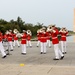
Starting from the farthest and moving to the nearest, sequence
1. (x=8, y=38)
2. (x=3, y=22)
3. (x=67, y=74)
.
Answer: (x=3, y=22) < (x=8, y=38) < (x=67, y=74)

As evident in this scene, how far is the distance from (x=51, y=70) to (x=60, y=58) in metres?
5.03

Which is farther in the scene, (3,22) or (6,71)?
(3,22)

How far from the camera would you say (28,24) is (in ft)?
253

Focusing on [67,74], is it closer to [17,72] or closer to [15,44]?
[17,72]

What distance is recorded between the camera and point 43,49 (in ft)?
73.8

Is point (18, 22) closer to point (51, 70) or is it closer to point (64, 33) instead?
point (64, 33)

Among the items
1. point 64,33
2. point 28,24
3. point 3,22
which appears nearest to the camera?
point 64,33

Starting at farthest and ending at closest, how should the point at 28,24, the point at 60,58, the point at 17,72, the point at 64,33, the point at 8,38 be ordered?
the point at 28,24 < the point at 8,38 < the point at 64,33 < the point at 60,58 < the point at 17,72

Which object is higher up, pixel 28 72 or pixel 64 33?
pixel 64 33

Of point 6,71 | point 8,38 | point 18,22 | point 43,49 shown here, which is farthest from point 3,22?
point 6,71

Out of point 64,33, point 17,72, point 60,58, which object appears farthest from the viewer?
point 64,33

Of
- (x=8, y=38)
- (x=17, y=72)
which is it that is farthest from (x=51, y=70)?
(x=8, y=38)

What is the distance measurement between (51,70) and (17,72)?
57.1 inches

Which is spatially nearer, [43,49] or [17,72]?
[17,72]
